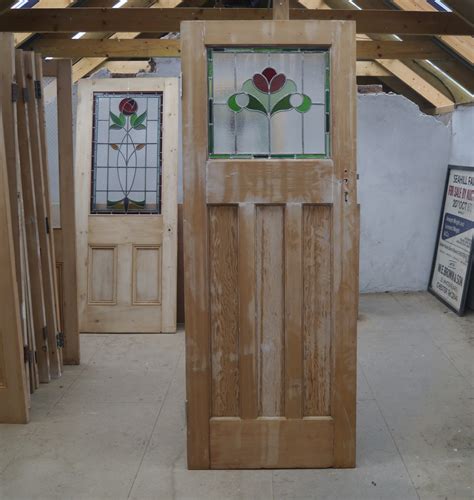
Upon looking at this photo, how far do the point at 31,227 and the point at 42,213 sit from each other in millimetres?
147

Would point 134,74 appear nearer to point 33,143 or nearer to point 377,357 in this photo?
point 33,143

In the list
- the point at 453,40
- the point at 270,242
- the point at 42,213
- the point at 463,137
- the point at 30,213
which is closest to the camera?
the point at 270,242

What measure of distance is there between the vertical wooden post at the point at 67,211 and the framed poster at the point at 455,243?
10.4 feet

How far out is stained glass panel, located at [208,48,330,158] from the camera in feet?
9.53

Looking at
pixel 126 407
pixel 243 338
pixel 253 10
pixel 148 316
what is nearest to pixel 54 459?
pixel 126 407

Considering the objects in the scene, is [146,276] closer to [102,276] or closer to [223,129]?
[102,276]

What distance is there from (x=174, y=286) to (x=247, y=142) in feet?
9.04

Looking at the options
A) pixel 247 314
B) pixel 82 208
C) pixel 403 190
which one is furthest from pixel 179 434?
pixel 403 190

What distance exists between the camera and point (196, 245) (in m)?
2.98

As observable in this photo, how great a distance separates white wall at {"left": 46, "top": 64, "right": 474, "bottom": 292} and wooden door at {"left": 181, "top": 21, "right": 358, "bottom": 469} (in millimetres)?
4058

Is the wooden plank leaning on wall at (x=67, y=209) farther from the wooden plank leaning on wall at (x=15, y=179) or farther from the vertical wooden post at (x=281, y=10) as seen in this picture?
the vertical wooden post at (x=281, y=10)

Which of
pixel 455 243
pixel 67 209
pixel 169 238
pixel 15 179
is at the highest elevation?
pixel 15 179

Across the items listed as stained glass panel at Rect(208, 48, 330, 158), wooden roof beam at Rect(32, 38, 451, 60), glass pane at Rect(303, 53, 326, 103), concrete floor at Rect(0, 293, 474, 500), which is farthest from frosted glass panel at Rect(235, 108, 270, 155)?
wooden roof beam at Rect(32, 38, 451, 60)

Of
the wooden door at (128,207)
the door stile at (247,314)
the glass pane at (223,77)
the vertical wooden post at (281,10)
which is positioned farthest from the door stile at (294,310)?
the wooden door at (128,207)
